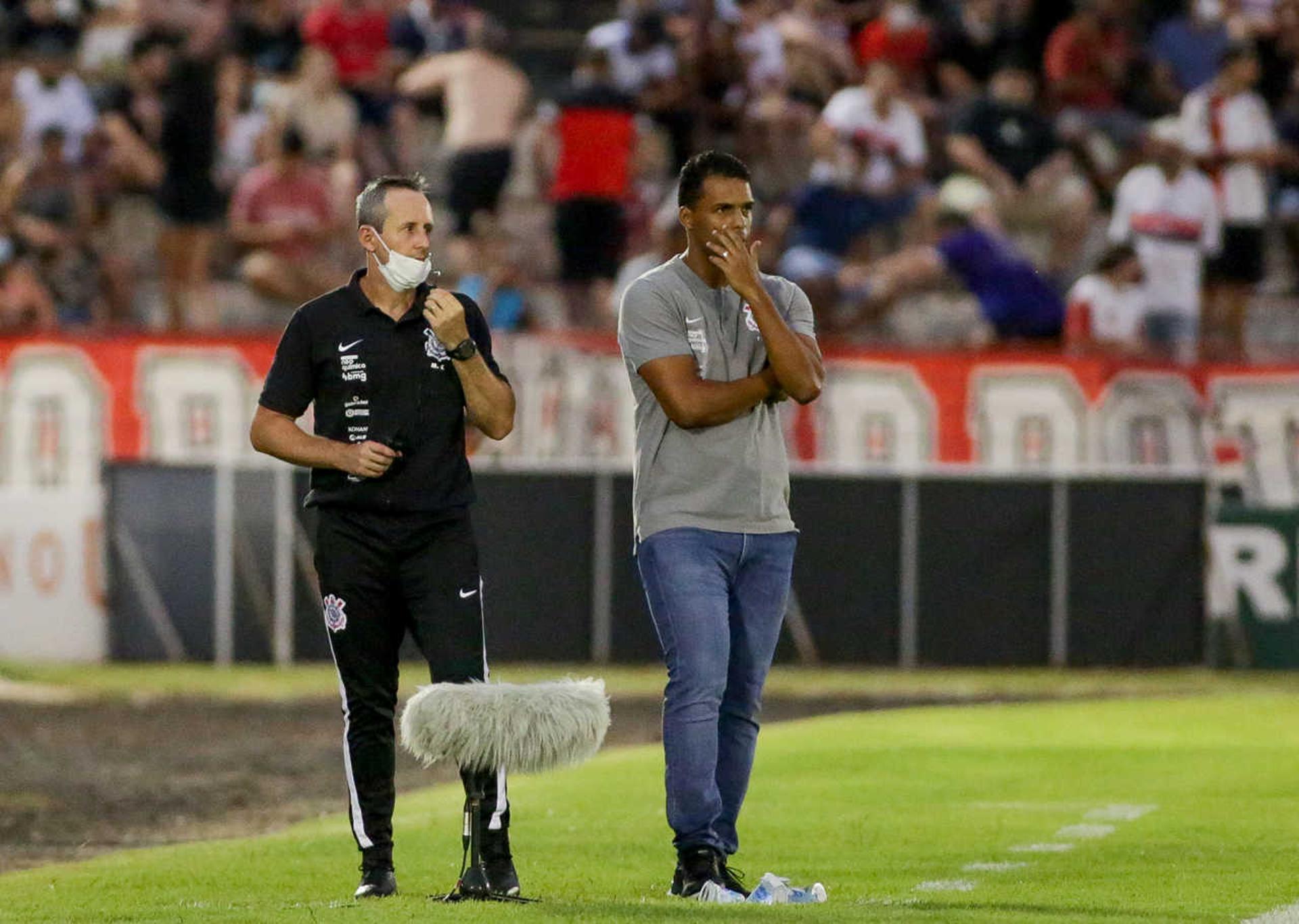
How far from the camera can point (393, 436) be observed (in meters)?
7.88

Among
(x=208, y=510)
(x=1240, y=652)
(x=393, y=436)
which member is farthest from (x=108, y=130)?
(x=393, y=436)

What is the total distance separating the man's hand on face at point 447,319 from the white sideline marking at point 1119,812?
14.0ft

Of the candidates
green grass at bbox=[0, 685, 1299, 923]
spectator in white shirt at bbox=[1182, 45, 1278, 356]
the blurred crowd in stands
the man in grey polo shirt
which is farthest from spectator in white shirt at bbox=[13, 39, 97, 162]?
the man in grey polo shirt

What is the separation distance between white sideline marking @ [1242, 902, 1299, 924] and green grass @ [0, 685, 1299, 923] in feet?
0.29

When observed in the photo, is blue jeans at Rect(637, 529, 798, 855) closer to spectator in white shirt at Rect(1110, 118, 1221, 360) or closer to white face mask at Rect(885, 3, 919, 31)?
spectator in white shirt at Rect(1110, 118, 1221, 360)

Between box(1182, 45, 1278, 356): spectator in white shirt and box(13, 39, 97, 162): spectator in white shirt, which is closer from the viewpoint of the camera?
box(1182, 45, 1278, 356): spectator in white shirt

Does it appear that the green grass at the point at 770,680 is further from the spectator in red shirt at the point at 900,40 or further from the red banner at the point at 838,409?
the spectator in red shirt at the point at 900,40

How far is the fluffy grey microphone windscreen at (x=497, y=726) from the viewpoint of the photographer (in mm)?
7414

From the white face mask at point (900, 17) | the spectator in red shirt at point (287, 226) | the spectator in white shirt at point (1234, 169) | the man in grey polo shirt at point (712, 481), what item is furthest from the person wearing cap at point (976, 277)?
the man in grey polo shirt at point (712, 481)

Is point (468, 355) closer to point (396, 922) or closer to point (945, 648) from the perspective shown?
point (396, 922)

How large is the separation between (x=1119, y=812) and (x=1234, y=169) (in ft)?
38.7

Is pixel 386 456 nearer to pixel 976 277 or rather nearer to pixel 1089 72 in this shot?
pixel 976 277

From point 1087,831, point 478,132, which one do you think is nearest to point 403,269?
point 1087,831

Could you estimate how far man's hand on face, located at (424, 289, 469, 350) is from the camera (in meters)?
7.76
